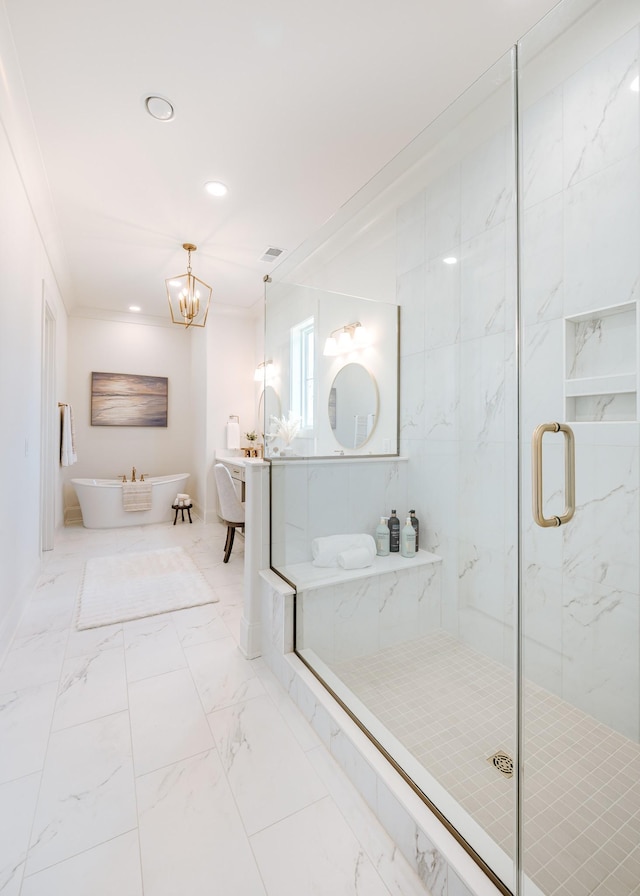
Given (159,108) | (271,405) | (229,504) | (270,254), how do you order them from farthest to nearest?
1. (270,254)
2. (229,504)
3. (271,405)
4. (159,108)

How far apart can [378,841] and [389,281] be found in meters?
2.20

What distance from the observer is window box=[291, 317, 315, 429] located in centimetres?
225

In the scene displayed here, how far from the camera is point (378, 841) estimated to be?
1184 mm

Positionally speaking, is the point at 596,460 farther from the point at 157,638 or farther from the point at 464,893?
the point at 157,638

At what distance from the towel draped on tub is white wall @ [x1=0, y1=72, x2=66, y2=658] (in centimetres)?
177

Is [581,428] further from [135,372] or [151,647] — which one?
[135,372]

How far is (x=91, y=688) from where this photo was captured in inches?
74.7

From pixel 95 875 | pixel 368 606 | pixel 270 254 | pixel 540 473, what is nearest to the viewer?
pixel 540 473

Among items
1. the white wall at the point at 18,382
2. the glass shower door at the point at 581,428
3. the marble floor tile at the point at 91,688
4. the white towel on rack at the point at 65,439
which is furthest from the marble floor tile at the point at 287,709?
the white towel on rack at the point at 65,439

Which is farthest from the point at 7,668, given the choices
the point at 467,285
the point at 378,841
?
the point at 467,285

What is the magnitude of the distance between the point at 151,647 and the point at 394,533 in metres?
1.49

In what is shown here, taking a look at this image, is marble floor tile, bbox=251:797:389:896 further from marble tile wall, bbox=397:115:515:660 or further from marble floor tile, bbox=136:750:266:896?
marble tile wall, bbox=397:115:515:660

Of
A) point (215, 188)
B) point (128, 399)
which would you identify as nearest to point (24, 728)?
point (215, 188)

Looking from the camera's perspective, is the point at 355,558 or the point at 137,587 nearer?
the point at 355,558
